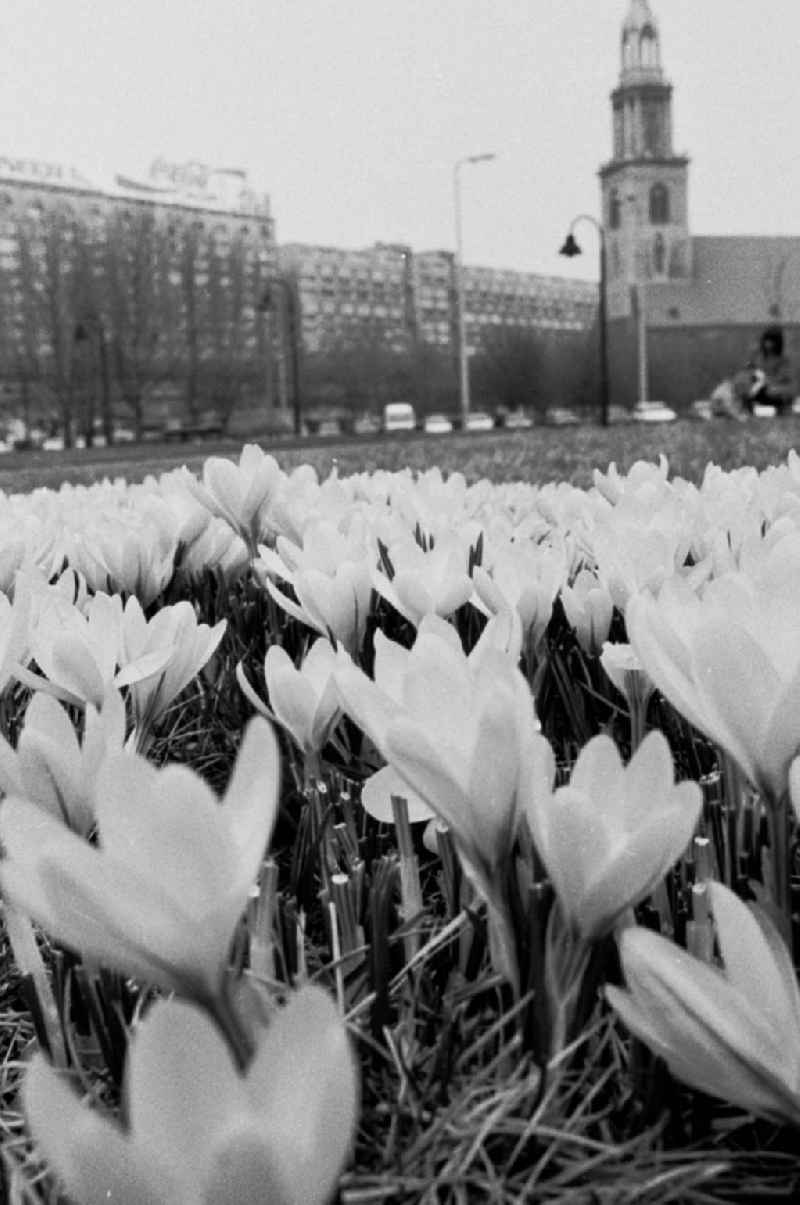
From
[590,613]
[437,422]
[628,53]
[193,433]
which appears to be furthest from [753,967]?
[628,53]

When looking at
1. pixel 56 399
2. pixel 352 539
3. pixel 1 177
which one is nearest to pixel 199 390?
pixel 56 399

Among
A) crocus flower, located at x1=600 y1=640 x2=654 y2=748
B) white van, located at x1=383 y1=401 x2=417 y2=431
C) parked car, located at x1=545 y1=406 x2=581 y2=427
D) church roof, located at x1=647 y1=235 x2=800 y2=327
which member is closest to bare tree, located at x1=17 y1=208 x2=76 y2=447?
white van, located at x1=383 y1=401 x2=417 y2=431

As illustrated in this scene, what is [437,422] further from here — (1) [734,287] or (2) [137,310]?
(1) [734,287]

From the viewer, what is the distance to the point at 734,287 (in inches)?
3371

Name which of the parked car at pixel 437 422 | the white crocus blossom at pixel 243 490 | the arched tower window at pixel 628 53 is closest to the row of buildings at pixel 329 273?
the parked car at pixel 437 422

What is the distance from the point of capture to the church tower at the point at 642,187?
295 feet

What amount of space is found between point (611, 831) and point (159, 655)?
0.54 meters

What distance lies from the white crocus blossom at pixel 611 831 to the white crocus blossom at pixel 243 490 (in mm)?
1670

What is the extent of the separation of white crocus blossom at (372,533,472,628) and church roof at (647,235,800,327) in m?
85.2

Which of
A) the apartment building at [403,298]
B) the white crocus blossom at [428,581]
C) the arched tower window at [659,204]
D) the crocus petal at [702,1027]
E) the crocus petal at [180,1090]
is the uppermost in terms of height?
the arched tower window at [659,204]

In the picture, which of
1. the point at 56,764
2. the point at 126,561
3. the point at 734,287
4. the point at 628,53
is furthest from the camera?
the point at 628,53

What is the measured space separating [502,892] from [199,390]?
5393 cm

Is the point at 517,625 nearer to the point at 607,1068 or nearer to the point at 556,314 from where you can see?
the point at 607,1068

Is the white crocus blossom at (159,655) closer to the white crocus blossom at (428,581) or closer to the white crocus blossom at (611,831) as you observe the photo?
the white crocus blossom at (428,581)
